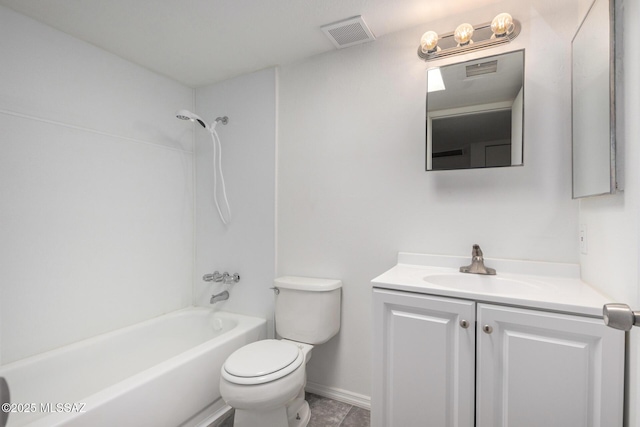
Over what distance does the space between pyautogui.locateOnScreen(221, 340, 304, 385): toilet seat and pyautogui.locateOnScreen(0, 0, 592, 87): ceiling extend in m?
1.82

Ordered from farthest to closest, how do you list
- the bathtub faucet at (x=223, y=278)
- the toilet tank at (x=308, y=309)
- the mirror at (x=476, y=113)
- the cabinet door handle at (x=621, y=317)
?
the bathtub faucet at (x=223, y=278)
the toilet tank at (x=308, y=309)
the mirror at (x=476, y=113)
the cabinet door handle at (x=621, y=317)

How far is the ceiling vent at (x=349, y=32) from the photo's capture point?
168 centimetres

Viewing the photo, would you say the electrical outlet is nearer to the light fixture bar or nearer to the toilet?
the light fixture bar

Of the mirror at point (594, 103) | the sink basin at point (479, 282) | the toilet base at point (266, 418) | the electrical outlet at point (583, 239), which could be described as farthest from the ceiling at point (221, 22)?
the toilet base at point (266, 418)

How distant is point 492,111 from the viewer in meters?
1.53

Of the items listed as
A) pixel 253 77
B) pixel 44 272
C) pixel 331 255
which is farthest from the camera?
pixel 253 77

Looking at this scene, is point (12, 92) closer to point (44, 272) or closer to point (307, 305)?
point (44, 272)

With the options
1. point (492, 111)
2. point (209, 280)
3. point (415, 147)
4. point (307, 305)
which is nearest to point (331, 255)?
point (307, 305)

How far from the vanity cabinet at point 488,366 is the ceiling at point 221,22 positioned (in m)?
1.47

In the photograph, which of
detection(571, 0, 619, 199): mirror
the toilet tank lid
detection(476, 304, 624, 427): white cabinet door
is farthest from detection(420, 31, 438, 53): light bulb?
the toilet tank lid

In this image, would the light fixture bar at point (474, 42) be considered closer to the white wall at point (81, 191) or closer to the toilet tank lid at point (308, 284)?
the toilet tank lid at point (308, 284)

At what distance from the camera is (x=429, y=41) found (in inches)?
63.2

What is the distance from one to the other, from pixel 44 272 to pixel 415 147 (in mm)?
2225

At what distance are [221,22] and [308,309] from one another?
176 centimetres
